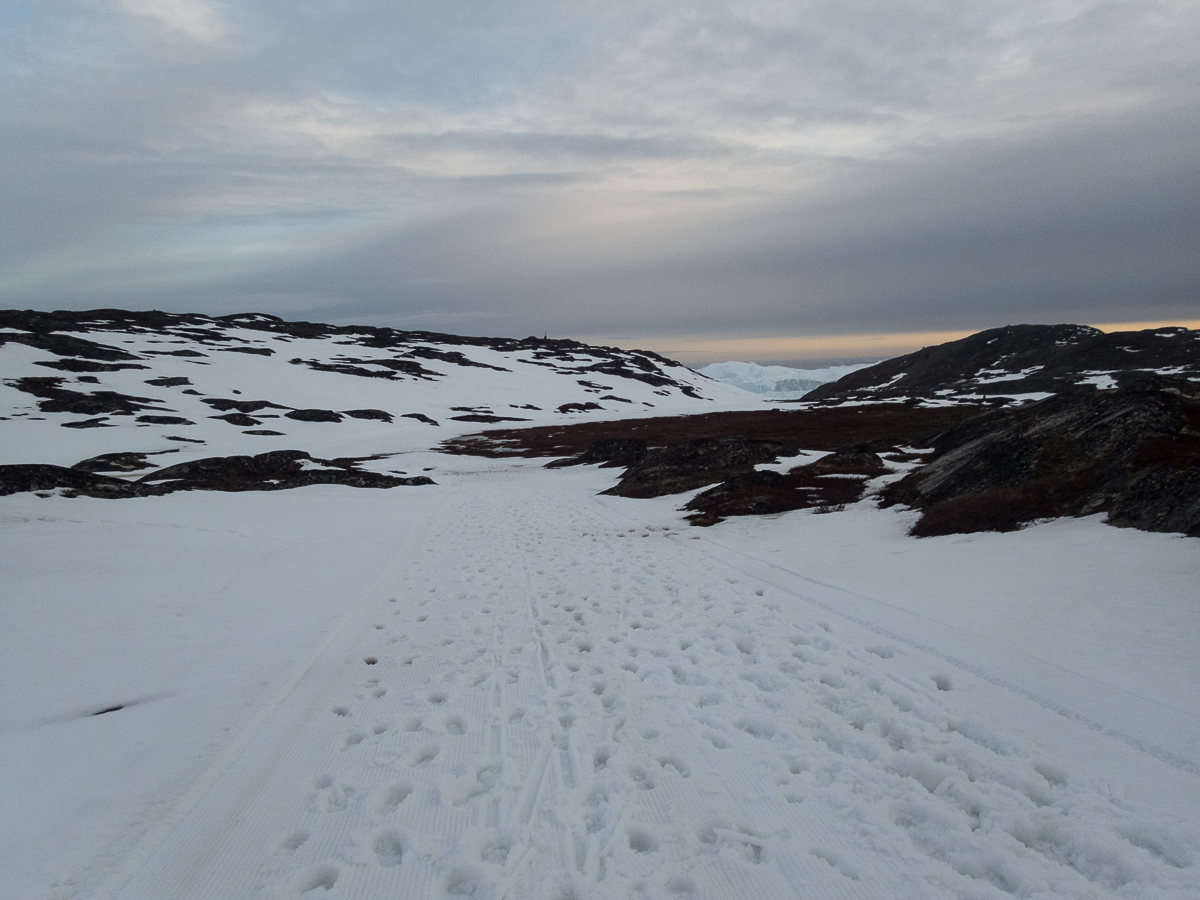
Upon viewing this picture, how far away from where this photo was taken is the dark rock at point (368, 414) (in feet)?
231

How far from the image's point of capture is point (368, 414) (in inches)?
2810

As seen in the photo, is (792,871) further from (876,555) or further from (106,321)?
(106,321)

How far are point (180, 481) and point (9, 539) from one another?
1279 cm

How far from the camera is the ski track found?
367cm

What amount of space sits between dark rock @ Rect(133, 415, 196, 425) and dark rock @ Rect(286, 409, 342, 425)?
11.1m

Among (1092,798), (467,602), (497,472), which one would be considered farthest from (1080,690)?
(497,472)

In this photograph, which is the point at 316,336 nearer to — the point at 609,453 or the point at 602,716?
the point at 609,453

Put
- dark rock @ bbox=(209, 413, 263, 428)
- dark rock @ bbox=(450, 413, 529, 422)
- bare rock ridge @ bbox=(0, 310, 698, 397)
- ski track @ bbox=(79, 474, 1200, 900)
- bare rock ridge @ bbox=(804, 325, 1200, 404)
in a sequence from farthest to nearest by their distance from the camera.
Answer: bare rock ridge @ bbox=(804, 325, 1200, 404), bare rock ridge @ bbox=(0, 310, 698, 397), dark rock @ bbox=(450, 413, 529, 422), dark rock @ bbox=(209, 413, 263, 428), ski track @ bbox=(79, 474, 1200, 900)

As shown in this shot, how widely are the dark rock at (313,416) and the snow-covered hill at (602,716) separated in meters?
54.6

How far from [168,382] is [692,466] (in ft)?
240

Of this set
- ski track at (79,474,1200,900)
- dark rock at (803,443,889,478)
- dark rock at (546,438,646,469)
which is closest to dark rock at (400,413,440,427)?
dark rock at (546,438,646,469)

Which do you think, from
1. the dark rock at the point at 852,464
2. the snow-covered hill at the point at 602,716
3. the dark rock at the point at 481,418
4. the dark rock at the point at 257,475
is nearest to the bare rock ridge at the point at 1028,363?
the dark rock at the point at 481,418

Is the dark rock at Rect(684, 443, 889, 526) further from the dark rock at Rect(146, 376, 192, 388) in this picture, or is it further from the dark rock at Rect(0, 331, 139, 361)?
the dark rock at Rect(0, 331, 139, 361)

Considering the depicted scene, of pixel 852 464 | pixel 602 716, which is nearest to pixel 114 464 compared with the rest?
pixel 602 716
